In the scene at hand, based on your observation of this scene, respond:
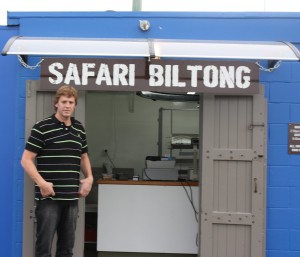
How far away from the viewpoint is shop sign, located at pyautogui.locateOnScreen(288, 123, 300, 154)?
3.82m

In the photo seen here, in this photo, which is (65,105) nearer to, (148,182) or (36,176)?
(36,176)

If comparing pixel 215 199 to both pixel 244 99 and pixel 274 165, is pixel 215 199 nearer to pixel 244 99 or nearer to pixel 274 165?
pixel 274 165

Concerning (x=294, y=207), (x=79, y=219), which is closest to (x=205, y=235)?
(x=294, y=207)

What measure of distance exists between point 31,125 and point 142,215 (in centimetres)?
155

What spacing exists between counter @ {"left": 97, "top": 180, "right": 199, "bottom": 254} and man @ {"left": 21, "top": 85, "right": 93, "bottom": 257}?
1.12 metres

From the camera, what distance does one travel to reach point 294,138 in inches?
150

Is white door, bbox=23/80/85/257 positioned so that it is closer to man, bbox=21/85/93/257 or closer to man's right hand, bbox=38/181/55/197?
man, bbox=21/85/93/257

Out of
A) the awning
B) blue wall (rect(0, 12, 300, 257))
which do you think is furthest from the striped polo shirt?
blue wall (rect(0, 12, 300, 257))

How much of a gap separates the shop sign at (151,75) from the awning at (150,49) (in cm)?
17

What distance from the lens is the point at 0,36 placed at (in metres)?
3.92

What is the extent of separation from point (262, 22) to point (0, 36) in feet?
8.35
